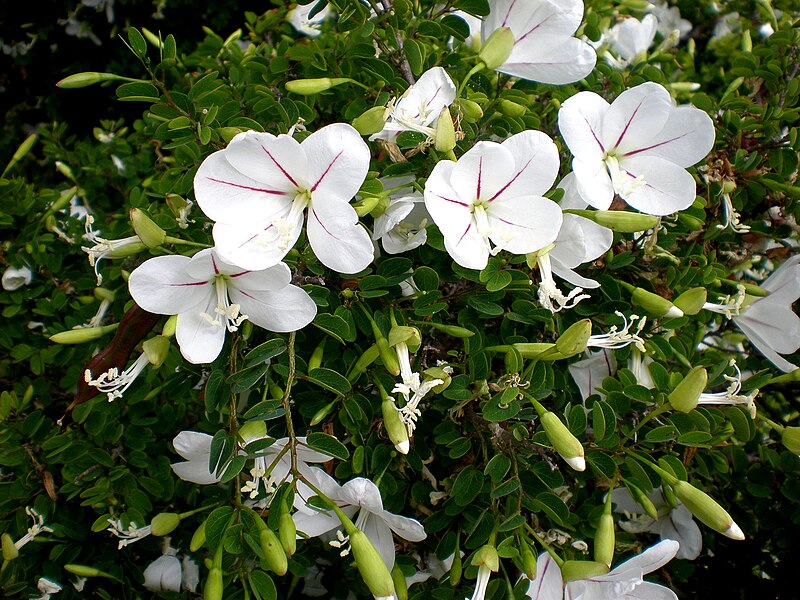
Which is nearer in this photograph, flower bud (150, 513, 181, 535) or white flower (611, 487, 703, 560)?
flower bud (150, 513, 181, 535)

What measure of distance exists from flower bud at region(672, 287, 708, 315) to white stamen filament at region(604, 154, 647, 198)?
0.17 metres

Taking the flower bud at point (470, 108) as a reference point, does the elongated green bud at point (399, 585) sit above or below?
below

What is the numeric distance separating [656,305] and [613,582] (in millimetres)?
386

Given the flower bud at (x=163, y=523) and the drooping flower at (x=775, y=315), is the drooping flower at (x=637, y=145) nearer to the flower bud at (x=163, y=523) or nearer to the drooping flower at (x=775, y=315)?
Result: the drooping flower at (x=775, y=315)

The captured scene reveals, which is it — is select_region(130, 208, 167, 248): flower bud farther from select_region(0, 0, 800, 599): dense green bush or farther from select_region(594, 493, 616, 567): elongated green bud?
select_region(594, 493, 616, 567): elongated green bud

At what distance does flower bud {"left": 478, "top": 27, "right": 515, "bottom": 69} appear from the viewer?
0.95 m

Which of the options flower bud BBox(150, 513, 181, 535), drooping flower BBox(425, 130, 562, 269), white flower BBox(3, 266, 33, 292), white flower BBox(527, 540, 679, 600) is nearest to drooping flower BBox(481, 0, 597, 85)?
drooping flower BBox(425, 130, 562, 269)

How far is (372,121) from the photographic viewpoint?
844 millimetres

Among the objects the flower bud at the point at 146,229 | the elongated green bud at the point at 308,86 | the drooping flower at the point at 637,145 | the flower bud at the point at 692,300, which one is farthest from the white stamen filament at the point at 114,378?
the flower bud at the point at 692,300

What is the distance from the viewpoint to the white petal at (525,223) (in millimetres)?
826

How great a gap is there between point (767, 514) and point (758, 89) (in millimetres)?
821

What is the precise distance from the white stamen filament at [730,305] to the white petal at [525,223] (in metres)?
0.41

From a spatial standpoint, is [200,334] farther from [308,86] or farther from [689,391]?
[689,391]

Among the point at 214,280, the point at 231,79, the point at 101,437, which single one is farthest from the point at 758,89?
the point at 101,437
